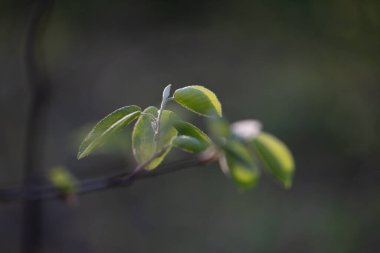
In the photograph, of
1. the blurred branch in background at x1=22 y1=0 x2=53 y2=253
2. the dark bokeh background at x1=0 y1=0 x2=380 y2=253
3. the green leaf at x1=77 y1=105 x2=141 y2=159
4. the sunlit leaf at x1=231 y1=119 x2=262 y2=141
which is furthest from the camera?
the dark bokeh background at x1=0 y1=0 x2=380 y2=253

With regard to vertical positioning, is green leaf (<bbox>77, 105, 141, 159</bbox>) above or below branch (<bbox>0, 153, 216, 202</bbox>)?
above

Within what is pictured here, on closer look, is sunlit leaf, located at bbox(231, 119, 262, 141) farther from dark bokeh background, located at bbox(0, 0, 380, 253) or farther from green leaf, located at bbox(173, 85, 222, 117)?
dark bokeh background, located at bbox(0, 0, 380, 253)

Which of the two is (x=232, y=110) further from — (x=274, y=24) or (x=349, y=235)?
(x=349, y=235)

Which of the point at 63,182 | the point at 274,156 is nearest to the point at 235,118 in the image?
the point at 63,182

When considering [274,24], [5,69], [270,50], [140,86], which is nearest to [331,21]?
Result: [274,24]

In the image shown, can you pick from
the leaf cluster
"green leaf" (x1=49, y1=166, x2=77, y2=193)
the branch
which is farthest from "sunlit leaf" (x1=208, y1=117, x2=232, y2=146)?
"green leaf" (x1=49, y1=166, x2=77, y2=193)

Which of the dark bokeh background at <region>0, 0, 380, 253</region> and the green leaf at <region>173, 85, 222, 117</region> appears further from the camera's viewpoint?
the dark bokeh background at <region>0, 0, 380, 253</region>

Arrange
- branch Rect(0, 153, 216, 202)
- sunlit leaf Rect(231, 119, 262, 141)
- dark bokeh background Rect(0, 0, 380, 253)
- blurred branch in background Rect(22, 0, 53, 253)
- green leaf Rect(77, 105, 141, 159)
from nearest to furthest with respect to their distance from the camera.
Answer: green leaf Rect(77, 105, 141, 159) < sunlit leaf Rect(231, 119, 262, 141) < branch Rect(0, 153, 216, 202) < blurred branch in background Rect(22, 0, 53, 253) < dark bokeh background Rect(0, 0, 380, 253)

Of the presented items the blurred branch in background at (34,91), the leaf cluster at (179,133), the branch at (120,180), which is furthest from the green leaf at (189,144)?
the blurred branch in background at (34,91)
